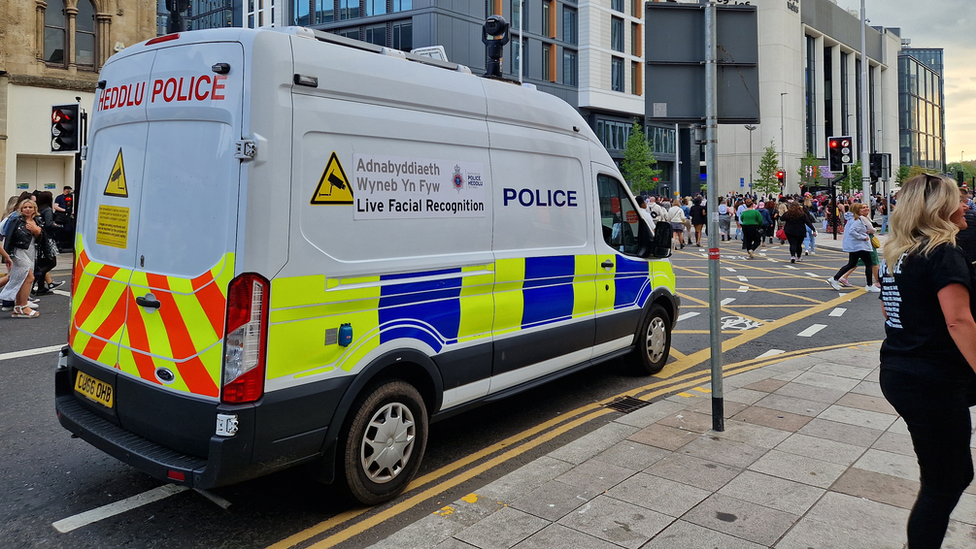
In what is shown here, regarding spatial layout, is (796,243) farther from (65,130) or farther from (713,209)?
(65,130)

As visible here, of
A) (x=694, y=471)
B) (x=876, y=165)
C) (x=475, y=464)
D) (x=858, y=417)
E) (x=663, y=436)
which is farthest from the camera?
(x=876, y=165)

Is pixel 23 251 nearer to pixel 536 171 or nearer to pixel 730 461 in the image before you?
pixel 536 171

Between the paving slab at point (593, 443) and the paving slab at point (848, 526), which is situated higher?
the paving slab at point (593, 443)

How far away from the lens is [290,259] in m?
3.70

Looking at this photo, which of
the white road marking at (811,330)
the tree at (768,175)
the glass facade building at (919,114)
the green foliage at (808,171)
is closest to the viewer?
the white road marking at (811,330)

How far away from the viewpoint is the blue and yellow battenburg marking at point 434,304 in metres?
3.73

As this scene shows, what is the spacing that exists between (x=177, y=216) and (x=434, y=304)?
1.49 meters

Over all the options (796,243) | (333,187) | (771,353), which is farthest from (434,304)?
(796,243)

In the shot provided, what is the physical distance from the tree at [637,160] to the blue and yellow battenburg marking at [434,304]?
2107 inches

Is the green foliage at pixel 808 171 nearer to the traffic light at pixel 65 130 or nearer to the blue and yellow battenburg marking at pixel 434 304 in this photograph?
the traffic light at pixel 65 130

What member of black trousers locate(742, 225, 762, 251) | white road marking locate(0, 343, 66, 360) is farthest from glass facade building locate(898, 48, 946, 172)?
white road marking locate(0, 343, 66, 360)

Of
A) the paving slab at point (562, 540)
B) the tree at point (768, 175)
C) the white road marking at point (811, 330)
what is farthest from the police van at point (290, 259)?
the tree at point (768, 175)

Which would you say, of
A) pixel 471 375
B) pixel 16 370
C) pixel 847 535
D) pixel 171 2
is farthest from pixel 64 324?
pixel 847 535

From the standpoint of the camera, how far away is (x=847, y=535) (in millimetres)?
3779
